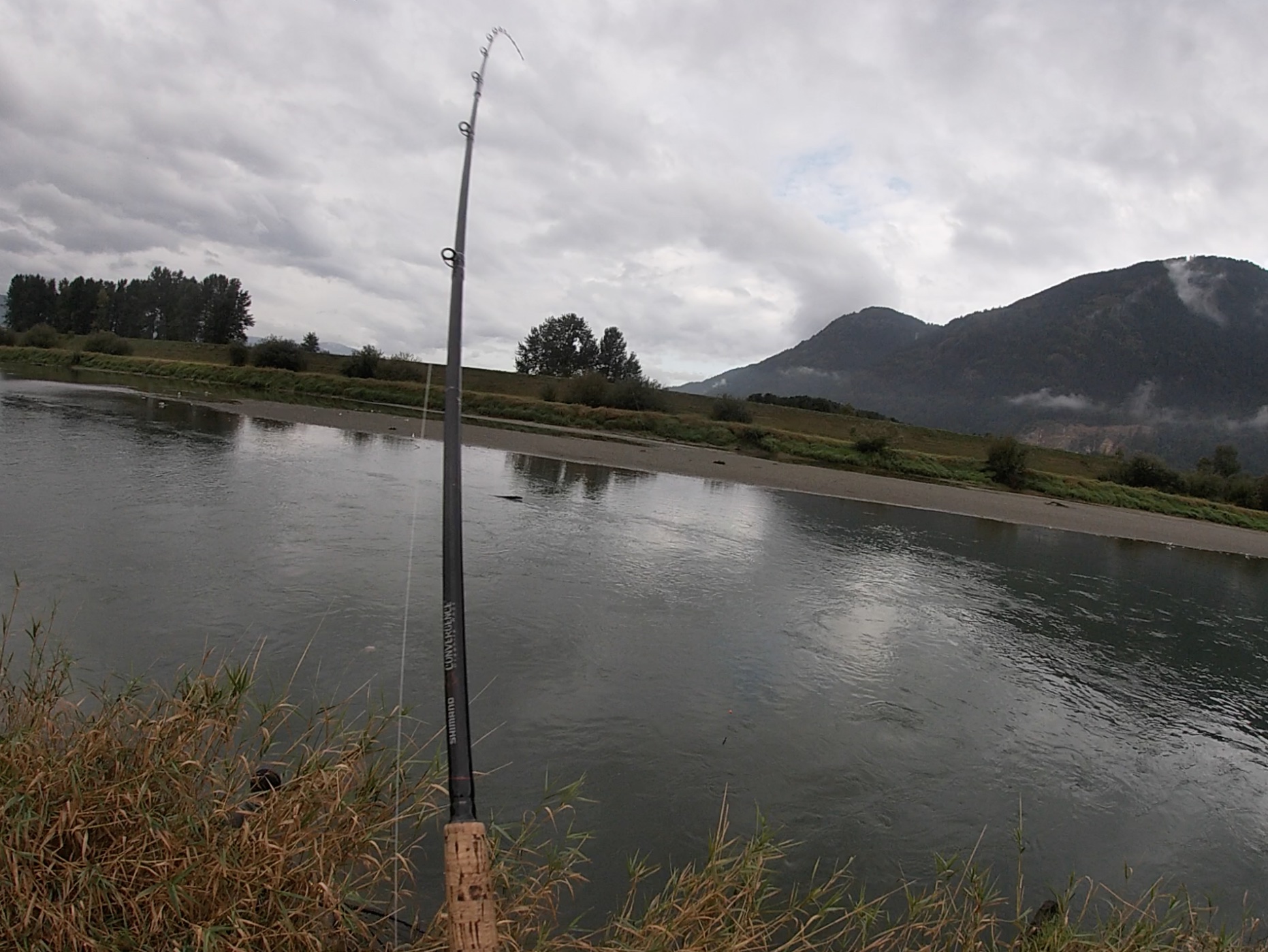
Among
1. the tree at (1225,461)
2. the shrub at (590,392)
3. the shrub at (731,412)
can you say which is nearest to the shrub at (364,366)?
the shrub at (590,392)

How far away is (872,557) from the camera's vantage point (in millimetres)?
17688

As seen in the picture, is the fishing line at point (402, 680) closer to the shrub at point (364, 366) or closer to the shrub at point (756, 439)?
the shrub at point (756, 439)

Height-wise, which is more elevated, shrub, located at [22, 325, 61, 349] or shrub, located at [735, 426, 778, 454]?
shrub, located at [22, 325, 61, 349]

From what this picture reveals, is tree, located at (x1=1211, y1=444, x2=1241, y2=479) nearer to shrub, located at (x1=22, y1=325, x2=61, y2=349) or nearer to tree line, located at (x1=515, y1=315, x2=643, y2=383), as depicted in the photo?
tree line, located at (x1=515, y1=315, x2=643, y2=383)

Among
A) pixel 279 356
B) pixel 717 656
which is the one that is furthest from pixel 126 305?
pixel 717 656

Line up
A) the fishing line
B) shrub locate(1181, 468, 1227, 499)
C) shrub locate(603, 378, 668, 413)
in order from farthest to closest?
shrub locate(603, 378, 668, 413) → shrub locate(1181, 468, 1227, 499) → the fishing line

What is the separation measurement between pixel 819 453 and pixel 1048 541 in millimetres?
25677

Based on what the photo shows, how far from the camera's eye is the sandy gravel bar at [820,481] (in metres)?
32.2

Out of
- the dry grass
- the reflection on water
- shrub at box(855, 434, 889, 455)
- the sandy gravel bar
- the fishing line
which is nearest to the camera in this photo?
the dry grass

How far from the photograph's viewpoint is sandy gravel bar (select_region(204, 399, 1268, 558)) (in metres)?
32.2

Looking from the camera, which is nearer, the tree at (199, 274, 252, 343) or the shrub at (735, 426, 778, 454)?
the shrub at (735, 426, 778, 454)

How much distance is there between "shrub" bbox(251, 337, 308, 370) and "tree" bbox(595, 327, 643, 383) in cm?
4612

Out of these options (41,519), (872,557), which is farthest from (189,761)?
(872,557)

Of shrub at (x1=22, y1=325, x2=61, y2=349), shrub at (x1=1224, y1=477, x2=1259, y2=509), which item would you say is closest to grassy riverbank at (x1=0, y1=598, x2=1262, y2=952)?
shrub at (x1=1224, y1=477, x2=1259, y2=509)
